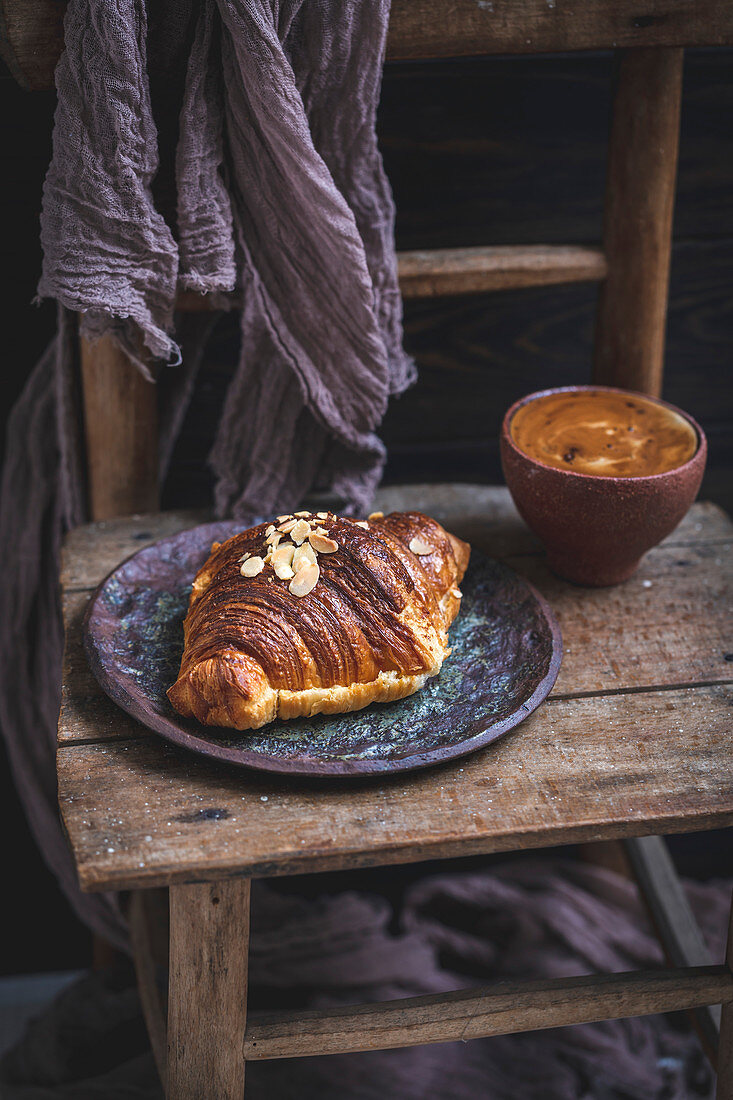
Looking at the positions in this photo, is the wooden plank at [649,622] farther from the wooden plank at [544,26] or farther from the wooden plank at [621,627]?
the wooden plank at [544,26]

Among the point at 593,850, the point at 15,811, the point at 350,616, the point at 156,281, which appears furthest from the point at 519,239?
the point at 15,811

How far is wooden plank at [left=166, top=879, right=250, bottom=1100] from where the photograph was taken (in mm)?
790

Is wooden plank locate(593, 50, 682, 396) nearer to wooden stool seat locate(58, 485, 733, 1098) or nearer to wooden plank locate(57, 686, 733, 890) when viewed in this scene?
wooden stool seat locate(58, 485, 733, 1098)

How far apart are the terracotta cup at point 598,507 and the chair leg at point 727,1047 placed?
0.36 m

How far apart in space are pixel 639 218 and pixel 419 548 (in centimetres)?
49

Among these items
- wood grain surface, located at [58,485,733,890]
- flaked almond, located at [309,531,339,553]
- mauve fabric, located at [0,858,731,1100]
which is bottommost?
mauve fabric, located at [0,858,731,1100]

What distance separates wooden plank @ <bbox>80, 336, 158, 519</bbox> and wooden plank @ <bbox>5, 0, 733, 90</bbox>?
0.43 metres

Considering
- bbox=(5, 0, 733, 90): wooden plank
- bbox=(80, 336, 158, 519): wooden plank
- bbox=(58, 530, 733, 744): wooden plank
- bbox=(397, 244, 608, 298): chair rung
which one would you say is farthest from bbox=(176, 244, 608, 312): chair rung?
bbox=(58, 530, 733, 744): wooden plank

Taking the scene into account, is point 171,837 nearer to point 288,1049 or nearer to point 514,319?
point 288,1049

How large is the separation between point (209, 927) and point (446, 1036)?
0.81 feet

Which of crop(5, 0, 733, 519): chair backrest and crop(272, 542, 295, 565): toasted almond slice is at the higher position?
crop(5, 0, 733, 519): chair backrest

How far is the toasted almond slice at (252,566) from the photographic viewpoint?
2.72 feet

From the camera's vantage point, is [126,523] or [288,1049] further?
[126,523]

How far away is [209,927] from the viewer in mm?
797
